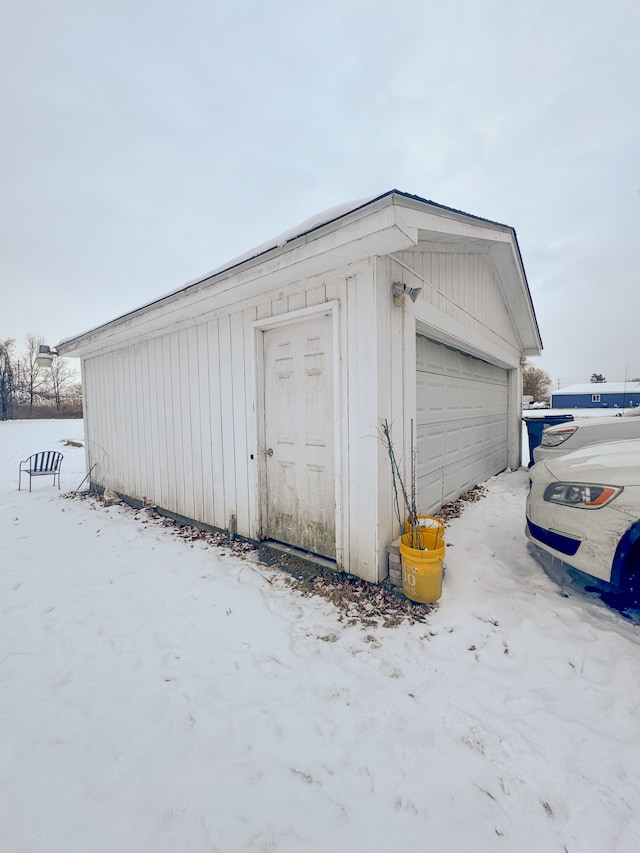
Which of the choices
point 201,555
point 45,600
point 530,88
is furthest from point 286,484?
point 530,88

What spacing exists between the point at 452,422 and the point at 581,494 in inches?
97.9

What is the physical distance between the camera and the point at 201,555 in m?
3.64

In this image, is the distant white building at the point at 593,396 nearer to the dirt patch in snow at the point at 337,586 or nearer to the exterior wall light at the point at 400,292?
the dirt patch in snow at the point at 337,586

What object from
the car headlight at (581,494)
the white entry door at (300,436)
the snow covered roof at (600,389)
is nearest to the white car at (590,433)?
the car headlight at (581,494)

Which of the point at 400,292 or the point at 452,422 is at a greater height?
the point at 400,292

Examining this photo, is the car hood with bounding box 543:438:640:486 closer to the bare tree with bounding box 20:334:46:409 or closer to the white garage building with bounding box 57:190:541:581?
the white garage building with bounding box 57:190:541:581

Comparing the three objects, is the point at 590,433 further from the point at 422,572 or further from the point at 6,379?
the point at 6,379

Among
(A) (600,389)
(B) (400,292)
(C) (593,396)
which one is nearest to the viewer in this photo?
(B) (400,292)

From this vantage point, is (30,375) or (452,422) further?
(30,375)

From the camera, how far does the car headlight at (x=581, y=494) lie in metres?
2.26

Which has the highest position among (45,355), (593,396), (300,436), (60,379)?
(60,379)

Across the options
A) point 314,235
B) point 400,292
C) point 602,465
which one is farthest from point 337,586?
point 314,235

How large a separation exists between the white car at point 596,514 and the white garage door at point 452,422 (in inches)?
50.6

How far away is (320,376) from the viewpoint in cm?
314
